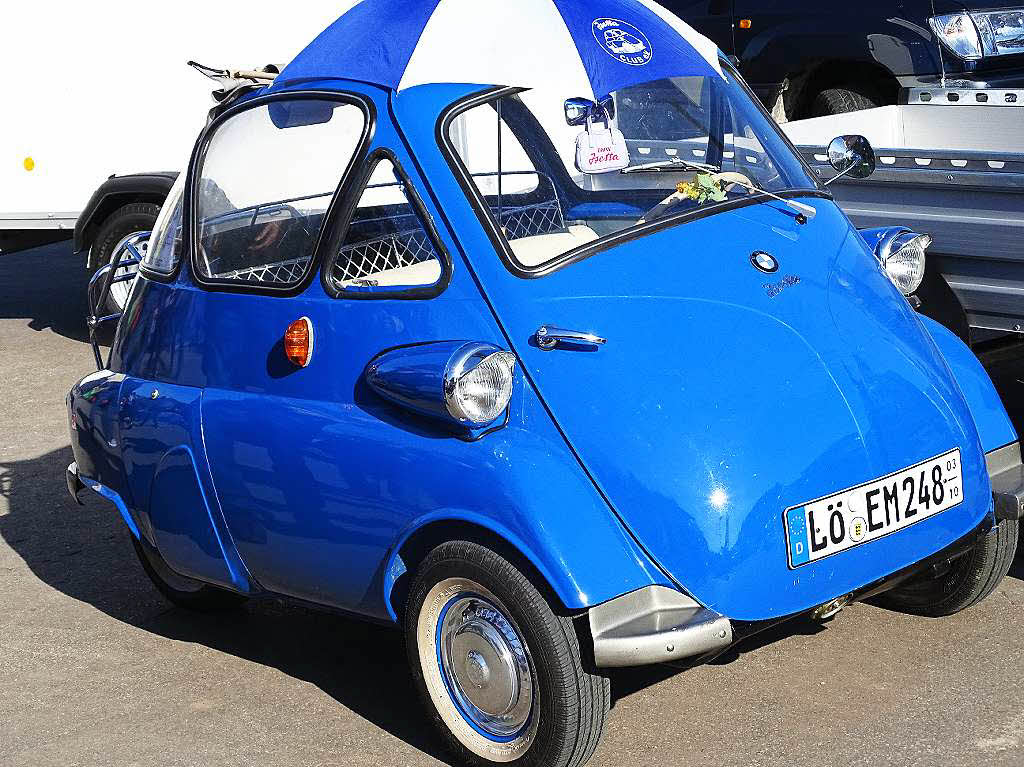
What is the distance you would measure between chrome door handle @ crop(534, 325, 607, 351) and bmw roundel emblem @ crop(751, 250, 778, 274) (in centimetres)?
57

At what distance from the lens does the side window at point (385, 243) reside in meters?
4.07

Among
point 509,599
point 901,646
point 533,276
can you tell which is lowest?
point 901,646

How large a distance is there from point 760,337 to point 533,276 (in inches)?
24.3

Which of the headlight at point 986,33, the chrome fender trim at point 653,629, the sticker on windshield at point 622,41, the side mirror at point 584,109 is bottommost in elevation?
the chrome fender trim at point 653,629

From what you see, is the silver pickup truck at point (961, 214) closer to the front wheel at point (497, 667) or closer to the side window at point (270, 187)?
the side window at point (270, 187)

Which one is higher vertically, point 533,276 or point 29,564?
point 533,276

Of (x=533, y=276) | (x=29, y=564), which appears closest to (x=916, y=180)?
(x=533, y=276)

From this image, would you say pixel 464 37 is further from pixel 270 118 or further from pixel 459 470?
pixel 459 470

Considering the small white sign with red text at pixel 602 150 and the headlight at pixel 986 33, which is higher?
the small white sign with red text at pixel 602 150

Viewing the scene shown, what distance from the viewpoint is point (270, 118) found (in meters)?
4.53

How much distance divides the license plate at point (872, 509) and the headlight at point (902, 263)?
0.76 m

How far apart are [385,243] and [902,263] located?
1635 mm

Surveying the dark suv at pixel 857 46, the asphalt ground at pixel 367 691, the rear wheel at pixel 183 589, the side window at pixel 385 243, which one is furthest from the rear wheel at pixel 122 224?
the side window at pixel 385 243

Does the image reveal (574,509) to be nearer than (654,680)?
Yes
